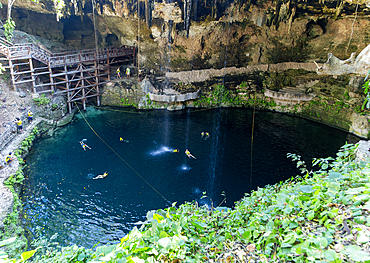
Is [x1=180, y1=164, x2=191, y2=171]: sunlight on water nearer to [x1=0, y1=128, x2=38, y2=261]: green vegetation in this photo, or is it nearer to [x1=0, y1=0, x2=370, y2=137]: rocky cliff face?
[x1=0, y1=128, x2=38, y2=261]: green vegetation

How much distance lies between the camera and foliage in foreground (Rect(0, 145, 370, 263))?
262 centimetres

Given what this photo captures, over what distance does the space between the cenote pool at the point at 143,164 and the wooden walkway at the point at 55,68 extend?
222cm

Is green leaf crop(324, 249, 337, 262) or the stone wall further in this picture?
the stone wall

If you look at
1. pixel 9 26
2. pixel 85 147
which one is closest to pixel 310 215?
pixel 9 26

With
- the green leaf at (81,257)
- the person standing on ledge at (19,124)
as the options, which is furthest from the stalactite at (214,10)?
the green leaf at (81,257)

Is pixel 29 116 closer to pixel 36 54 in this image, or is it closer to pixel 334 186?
pixel 36 54

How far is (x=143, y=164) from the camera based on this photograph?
13.1 meters

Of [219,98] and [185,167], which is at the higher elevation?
[219,98]

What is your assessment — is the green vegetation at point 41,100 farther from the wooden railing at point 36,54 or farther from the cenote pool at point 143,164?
the wooden railing at point 36,54

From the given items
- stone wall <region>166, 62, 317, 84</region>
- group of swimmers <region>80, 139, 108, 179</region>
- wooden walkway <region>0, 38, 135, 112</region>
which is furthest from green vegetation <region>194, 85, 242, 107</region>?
group of swimmers <region>80, 139, 108, 179</region>

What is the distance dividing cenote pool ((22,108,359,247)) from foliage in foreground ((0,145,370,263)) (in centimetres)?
670

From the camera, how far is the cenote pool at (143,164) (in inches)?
Result: 392

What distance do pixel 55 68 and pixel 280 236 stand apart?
68.6 ft

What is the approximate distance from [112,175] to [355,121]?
54.1ft
